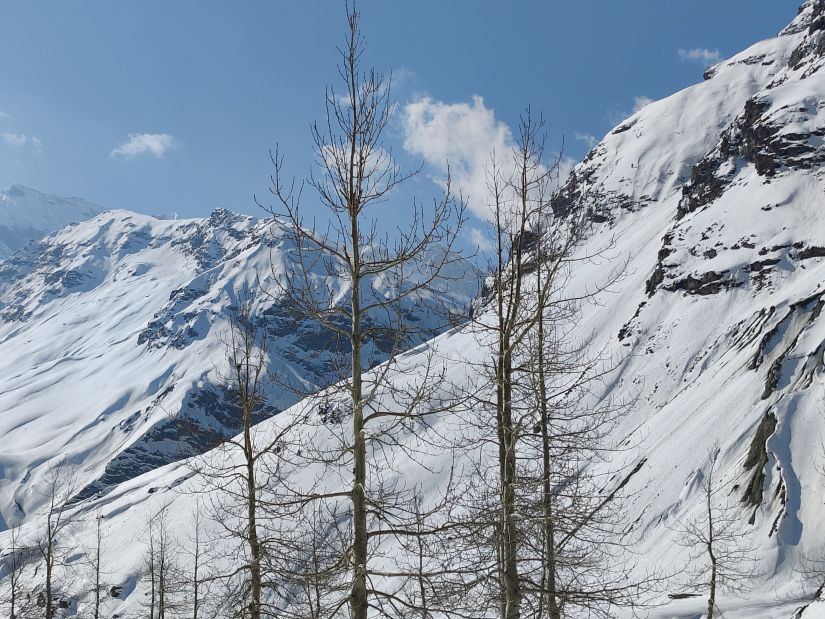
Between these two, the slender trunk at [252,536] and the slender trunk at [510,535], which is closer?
the slender trunk at [510,535]

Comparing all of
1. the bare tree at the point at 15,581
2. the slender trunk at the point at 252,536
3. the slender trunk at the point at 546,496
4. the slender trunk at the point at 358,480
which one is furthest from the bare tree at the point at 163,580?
the slender trunk at the point at 358,480

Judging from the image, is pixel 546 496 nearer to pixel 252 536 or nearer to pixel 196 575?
pixel 252 536

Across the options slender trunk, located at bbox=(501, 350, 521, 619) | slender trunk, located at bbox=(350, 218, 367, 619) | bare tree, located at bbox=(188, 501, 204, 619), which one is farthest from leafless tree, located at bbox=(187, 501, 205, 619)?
slender trunk, located at bbox=(501, 350, 521, 619)

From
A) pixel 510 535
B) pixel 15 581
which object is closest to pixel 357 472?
pixel 510 535

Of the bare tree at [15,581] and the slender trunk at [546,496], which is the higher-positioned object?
the slender trunk at [546,496]

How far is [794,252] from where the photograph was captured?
9419cm

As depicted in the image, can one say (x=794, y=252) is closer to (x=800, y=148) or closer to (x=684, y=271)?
(x=684, y=271)

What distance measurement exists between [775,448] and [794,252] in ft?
197

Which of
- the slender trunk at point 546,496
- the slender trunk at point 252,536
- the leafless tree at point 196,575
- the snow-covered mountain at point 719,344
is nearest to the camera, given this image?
the slender trunk at point 546,496

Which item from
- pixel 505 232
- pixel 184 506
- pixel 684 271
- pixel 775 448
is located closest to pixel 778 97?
pixel 684 271

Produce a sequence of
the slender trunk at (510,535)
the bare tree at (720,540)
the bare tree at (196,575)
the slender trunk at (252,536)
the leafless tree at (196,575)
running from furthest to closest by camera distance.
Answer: the bare tree at (720,540) → the leafless tree at (196,575) → the bare tree at (196,575) → the slender trunk at (252,536) → the slender trunk at (510,535)

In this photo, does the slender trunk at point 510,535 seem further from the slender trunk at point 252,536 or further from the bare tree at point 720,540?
the bare tree at point 720,540

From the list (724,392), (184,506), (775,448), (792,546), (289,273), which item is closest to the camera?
(289,273)

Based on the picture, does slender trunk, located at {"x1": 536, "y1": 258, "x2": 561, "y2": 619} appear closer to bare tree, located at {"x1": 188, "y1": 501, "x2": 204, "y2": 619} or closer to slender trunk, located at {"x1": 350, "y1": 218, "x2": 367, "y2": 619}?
slender trunk, located at {"x1": 350, "y1": 218, "x2": 367, "y2": 619}
